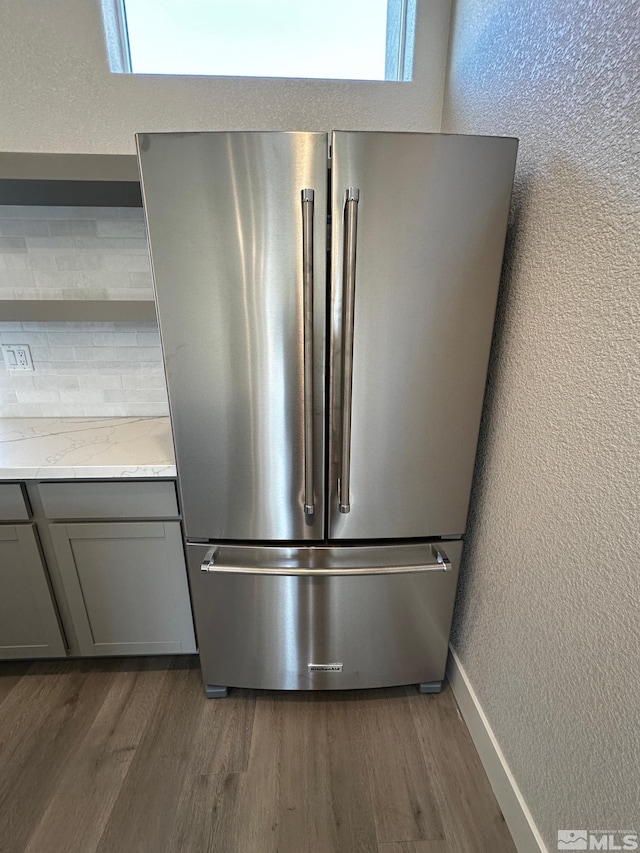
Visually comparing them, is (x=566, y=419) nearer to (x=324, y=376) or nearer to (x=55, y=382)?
(x=324, y=376)

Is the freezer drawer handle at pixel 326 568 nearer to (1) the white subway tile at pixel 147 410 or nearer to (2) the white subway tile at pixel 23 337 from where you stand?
(1) the white subway tile at pixel 147 410

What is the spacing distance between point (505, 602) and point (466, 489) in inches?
13.8

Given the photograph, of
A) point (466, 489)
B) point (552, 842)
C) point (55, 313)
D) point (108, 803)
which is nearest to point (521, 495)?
point (466, 489)

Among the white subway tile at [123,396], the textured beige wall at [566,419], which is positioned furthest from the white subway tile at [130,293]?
the textured beige wall at [566,419]

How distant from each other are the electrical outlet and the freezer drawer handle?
1.28 meters

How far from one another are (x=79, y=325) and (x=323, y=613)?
5.21 ft

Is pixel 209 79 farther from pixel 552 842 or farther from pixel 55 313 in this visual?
pixel 552 842

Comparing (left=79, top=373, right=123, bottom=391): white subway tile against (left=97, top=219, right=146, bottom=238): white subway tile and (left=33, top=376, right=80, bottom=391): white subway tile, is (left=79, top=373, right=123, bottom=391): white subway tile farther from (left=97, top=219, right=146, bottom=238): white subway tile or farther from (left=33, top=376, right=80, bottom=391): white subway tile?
(left=97, top=219, right=146, bottom=238): white subway tile

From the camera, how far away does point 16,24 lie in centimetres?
146

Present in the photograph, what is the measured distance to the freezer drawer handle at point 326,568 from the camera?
1.32 m

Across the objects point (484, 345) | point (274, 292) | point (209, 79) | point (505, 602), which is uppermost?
point (209, 79)

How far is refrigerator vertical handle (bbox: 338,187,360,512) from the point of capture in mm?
1001

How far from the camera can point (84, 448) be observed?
1522 mm

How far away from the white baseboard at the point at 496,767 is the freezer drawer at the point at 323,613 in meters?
0.10
